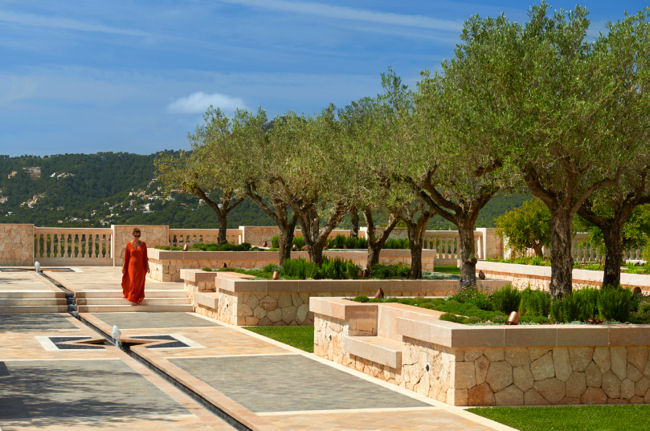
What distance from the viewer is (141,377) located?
1144cm

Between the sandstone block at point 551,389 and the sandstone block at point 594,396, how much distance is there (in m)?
0.28

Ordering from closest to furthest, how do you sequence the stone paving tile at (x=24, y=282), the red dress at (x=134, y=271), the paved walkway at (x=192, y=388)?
1. the paved walkway at (x=192, y=388)
2. the red dress at (x=134, y=271)
3. the stone paving tile at (x=24, y=282)

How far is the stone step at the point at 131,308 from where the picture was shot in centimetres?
2005

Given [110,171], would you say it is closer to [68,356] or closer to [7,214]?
[7,214]

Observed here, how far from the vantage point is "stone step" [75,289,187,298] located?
20.8 metres

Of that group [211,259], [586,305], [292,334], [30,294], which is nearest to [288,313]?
[292,334]

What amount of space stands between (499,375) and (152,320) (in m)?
10.2

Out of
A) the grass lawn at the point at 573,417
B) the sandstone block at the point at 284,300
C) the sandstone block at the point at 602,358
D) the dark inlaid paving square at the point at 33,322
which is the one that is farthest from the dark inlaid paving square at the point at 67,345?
the sandstone block at the point at 602,358

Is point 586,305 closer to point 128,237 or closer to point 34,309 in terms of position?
point 34,309

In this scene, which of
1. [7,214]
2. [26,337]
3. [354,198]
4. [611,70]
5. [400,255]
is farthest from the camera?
[7,214]

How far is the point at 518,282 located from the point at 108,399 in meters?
18.6

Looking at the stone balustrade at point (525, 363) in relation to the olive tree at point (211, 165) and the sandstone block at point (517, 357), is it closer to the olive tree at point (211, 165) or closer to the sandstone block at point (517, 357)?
the sandstone block at point (517, 357)

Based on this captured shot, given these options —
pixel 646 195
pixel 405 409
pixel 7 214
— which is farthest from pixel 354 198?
pixel 7 214

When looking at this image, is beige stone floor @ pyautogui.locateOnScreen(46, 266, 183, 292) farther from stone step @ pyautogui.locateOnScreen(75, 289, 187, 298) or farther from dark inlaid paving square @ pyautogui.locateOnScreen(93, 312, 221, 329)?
dark inlaid paving square @ pyautogui.locateOnScreen(93, 312, 221, 329)
